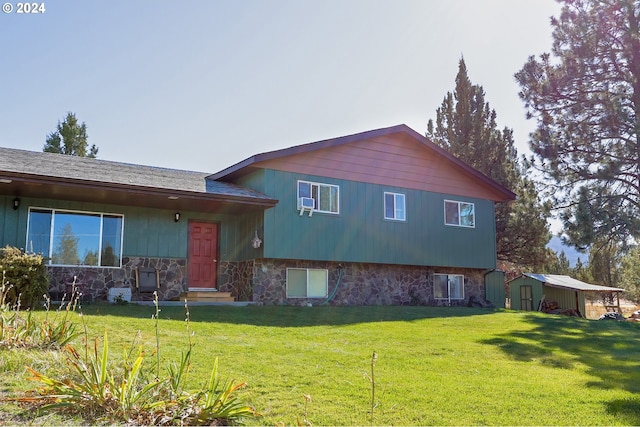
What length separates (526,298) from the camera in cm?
2172

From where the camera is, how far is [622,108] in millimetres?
14859

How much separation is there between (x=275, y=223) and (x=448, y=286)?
7060mm

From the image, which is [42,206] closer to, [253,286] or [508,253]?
[253,286]

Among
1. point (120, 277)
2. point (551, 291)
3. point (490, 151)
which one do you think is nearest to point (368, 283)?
point (120, 277)

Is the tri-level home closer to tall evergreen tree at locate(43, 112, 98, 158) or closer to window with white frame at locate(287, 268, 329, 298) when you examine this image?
window with white frame at locate(287, 268, 329, 298)

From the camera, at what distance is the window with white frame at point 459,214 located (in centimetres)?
1717

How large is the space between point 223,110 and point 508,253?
18250 millimetres

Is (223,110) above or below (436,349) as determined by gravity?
above

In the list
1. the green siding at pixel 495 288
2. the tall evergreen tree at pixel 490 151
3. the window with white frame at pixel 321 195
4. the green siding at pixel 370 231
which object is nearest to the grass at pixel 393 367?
the green siding at pixel 370 231

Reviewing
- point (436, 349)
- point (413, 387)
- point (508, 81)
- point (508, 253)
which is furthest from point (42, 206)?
point (508, 253)

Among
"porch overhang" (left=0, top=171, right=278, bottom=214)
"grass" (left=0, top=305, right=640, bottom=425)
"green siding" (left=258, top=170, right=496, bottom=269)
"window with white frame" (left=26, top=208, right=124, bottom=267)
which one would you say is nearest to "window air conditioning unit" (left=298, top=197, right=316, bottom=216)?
"green siding" (left=258, top=170, right=496, bottom=269)

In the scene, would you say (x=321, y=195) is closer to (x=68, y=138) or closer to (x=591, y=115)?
(x=591, y=115)

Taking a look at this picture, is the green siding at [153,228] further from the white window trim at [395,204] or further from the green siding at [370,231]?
the white window trim at [395,204]

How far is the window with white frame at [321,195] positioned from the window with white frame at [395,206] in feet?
5.97
